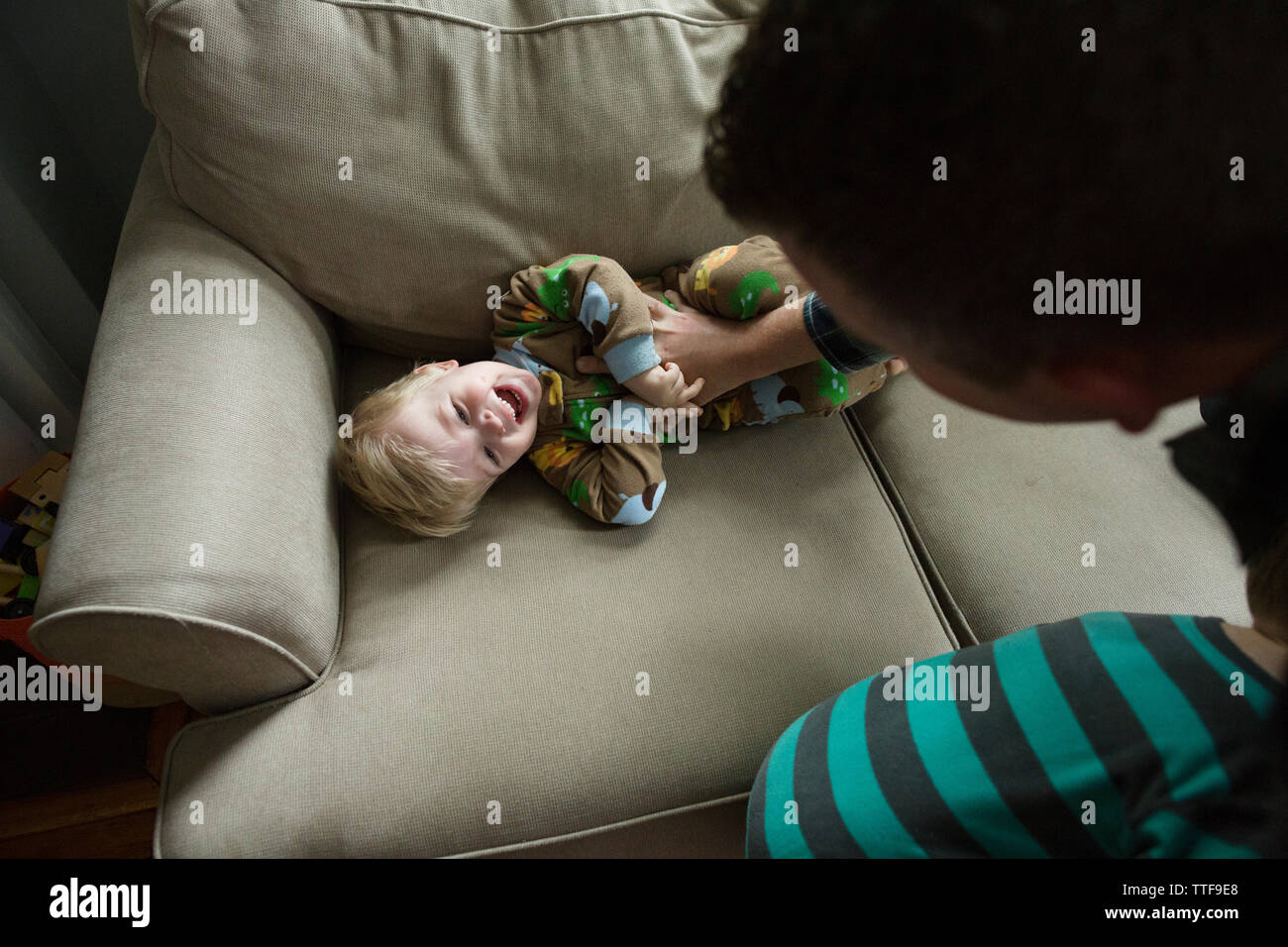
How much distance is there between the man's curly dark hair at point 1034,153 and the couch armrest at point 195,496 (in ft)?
2.35

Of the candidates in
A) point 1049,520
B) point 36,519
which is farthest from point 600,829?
point 36,519

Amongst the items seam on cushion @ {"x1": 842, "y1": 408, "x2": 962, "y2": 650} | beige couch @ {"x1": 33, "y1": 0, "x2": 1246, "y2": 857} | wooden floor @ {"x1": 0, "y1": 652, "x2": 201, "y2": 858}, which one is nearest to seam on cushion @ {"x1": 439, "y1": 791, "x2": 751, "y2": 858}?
beige couch @ {"x1": 33, "y1": 0, "x2": 1246, "y2": 857}

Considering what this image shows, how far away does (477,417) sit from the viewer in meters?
1.10

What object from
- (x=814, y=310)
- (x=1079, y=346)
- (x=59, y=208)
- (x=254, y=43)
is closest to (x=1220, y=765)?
(x=1079, y=346)

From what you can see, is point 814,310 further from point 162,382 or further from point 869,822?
point 162,382

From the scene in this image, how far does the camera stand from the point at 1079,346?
44 cm

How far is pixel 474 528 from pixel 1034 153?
2.97 ft

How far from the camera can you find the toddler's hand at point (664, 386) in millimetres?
1155

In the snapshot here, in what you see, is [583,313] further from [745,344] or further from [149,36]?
[149,36]

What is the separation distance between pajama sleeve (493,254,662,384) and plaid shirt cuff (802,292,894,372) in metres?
0.24

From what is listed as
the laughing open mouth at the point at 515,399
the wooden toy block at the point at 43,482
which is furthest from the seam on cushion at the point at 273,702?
the wooden toy block at the point at 43,482
